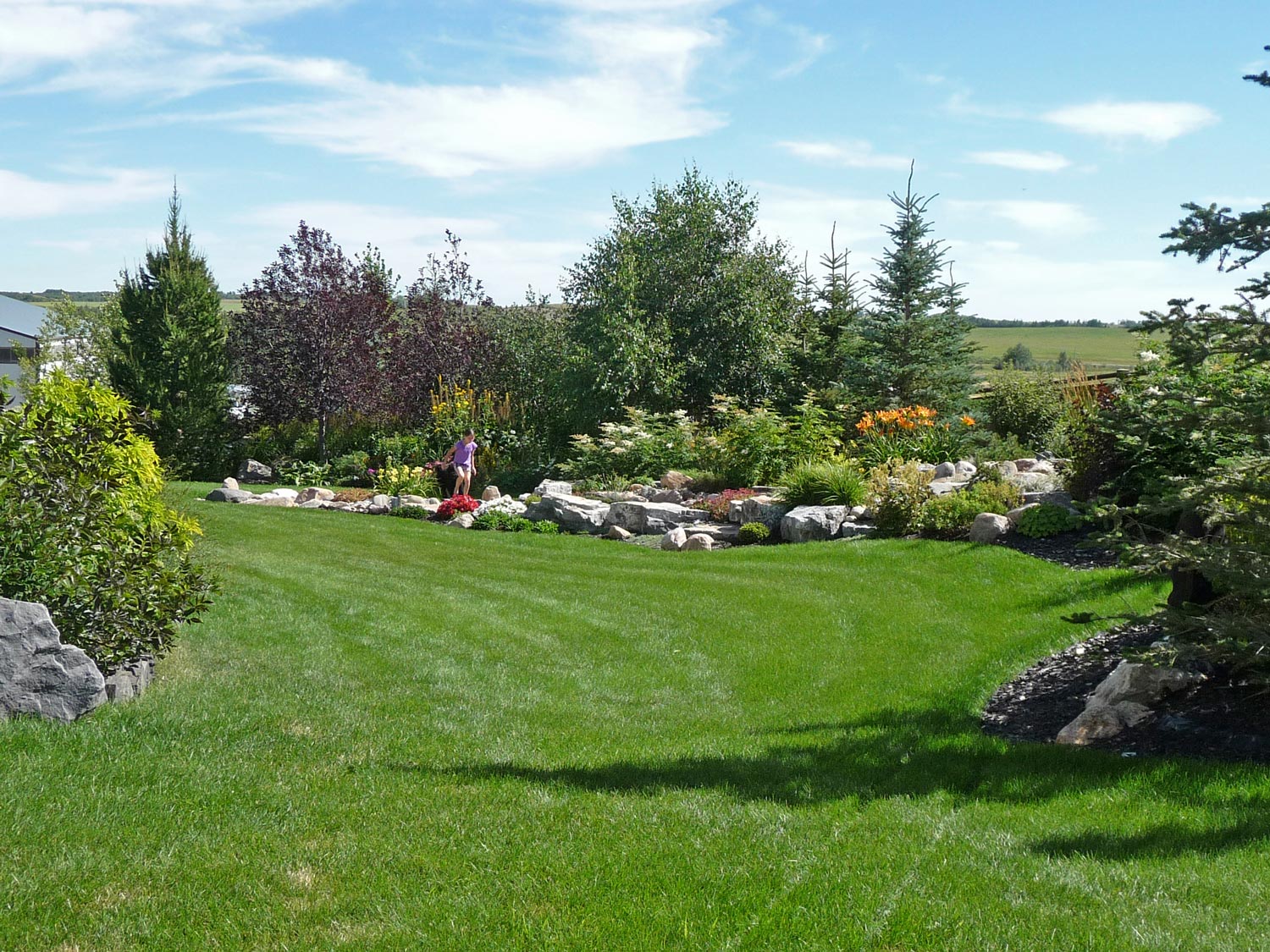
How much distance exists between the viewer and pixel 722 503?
15031 mm

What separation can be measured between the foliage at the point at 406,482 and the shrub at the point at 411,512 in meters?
1.51

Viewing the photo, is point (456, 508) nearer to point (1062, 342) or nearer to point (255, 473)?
point (255, 473)

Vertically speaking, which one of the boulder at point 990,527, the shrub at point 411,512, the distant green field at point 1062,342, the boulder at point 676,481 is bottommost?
the shrub at point 411,512

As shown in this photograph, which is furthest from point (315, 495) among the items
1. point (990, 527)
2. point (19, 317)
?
point (19, 317)

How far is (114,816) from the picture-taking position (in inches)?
167

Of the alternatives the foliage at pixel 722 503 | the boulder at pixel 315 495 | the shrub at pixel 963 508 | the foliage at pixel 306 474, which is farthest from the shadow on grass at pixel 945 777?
the foliage at pixel 306 474

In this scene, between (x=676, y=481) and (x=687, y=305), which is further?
(x=687, y=305)

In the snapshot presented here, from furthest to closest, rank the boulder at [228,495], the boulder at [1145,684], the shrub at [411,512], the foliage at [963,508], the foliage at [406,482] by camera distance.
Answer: the foliage at [406,482]
the boulder at [228,495]
the shrub at [411,512]
the foliage at [963,508]
the boulder at [1145,684]

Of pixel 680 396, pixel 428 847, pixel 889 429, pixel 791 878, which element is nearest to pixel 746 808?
pixel 791 878

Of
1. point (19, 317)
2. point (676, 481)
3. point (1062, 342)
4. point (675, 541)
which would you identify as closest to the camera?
point (675, 541)

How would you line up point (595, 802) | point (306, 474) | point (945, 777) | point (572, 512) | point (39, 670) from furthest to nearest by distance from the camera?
1. point (306, 474)
2. point (572, 512)
3. point (39, 670)
4. point (945, 777)
5. point (595, 802)

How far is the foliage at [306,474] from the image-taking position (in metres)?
21.4

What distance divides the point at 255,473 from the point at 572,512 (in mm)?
9685

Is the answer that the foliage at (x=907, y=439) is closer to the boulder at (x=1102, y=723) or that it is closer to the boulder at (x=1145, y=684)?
the boulder at (x=1145, y=684)
